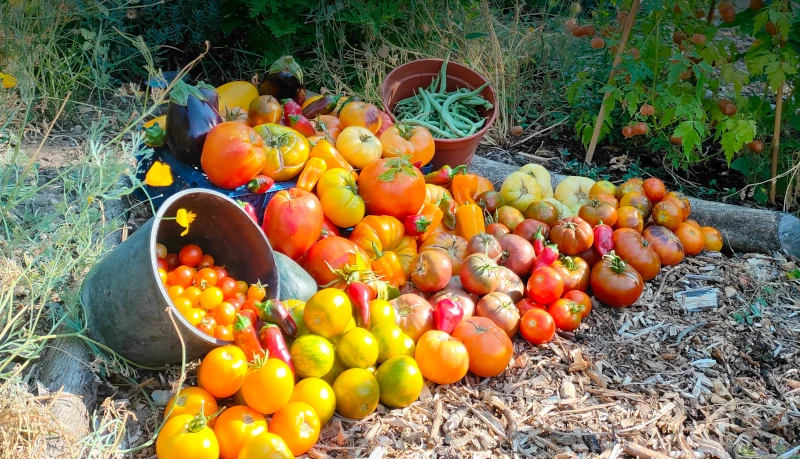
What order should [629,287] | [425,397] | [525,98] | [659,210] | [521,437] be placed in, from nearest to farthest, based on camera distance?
[521,437]
[425,397]
[629,287]
[659,210]
[525,98]

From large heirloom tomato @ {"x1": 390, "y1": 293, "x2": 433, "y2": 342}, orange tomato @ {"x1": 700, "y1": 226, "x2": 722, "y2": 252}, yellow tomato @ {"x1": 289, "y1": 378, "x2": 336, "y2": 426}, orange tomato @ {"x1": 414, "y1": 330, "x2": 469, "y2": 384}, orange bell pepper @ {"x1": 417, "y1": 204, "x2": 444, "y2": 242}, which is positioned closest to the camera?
yellow tomato @ {"x1": 289, "y1": 378, "x2": 336, "y2": 426}

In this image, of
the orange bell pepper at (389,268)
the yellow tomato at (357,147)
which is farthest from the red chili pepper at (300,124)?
the orange bell pepper at (389,268)

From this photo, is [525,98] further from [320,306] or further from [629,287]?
[320,306]

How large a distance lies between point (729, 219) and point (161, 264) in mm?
3300

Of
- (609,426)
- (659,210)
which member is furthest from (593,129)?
(609,426)

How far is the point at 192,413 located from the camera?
2402 millimetres

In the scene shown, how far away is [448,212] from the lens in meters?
3.85

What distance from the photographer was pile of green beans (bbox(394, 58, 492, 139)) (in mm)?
4547

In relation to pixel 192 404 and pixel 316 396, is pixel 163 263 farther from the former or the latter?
pixel 316 396

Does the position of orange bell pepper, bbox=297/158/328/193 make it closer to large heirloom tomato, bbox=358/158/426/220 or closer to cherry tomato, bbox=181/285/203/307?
large heirloom tomato, bbox=358/158/426/220

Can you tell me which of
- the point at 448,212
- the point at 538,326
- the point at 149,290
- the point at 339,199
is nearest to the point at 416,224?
the point at 448,212

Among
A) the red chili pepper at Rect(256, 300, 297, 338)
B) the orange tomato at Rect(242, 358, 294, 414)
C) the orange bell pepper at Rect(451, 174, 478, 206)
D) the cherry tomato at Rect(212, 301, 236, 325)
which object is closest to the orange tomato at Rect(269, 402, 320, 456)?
the orange tomato at Rect(242, 358, 294, 414)

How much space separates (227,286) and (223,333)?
334 millimetres

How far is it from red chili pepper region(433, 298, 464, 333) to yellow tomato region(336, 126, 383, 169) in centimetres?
115
